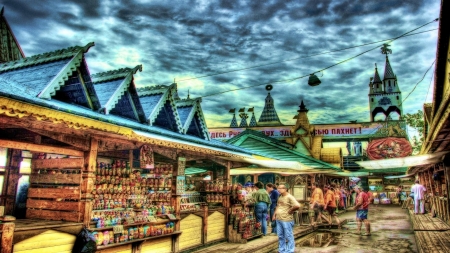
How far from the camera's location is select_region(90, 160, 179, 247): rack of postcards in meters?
7.84

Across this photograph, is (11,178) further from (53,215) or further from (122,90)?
(122,90)

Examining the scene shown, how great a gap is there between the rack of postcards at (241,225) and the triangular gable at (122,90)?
485 centimetres

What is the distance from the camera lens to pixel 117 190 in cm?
915

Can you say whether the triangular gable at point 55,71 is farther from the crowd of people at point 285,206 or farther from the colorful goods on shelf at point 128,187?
the crowd of people at point 285,206

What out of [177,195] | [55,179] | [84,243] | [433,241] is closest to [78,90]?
[55,179]

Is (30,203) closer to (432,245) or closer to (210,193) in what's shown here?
(210,193)

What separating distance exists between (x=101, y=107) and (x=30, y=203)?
345 centimetres

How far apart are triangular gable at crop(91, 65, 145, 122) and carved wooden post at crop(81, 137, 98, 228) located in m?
3.90

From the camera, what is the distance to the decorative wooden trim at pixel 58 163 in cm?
749

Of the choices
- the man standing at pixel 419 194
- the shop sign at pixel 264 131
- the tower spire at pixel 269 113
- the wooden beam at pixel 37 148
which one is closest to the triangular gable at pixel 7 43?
the wooden beam at pixel 37 148

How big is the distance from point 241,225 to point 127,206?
471 centimetres

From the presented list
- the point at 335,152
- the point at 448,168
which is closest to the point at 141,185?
the point at 448,168

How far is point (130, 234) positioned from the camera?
8.30 m

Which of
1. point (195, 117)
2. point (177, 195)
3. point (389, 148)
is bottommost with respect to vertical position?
point (177, 195)
